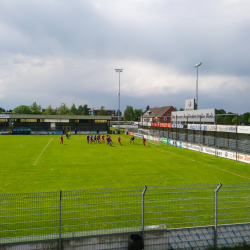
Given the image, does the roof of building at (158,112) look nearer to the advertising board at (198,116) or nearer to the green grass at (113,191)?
the advertising board at (198,116)

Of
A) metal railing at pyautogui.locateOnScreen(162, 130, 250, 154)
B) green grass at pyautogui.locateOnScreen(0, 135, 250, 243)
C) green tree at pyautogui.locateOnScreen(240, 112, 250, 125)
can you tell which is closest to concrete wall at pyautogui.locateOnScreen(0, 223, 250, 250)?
green grass at pyautogui.locateOnScreen(0, 135, 250, 243)

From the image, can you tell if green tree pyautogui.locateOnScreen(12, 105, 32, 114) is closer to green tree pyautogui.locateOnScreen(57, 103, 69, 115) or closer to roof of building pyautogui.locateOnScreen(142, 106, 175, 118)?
green tree pyautogui.locateOnScreen(57, 103, 69, 115)

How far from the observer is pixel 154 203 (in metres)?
10.5

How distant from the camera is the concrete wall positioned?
6.32 metres

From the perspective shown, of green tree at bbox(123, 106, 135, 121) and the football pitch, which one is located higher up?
green tree at bbox(123, 106, 135, 121)

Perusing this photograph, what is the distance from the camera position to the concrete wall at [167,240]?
20.7 ft

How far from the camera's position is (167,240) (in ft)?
22.6

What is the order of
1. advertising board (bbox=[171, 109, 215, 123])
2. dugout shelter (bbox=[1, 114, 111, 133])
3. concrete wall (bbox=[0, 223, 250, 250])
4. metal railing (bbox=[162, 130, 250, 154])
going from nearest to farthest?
1. concrete wall (bbox=[0, 223, 250, 250])
2. metal railing (bbox=[162, 130, 250, 154])
3. advertising board (bbox=[171, 109, 215, 123])
4. dugout shelter (bbox=[1, 114, 111, 133])

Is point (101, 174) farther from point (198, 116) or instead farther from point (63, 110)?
point (63, 110)

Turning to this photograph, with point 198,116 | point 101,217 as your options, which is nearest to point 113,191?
point 101,217

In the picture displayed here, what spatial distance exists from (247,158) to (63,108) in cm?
13071

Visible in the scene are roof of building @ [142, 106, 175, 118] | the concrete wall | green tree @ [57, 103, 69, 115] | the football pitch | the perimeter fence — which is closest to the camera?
the concrete wall

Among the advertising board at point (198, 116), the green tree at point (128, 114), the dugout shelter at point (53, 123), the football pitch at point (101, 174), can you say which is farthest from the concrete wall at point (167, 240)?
the green tree at point (128, 114)

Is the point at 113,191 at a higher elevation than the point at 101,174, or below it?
higher
